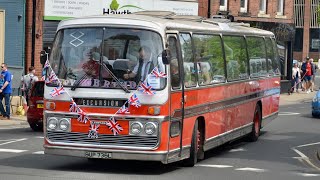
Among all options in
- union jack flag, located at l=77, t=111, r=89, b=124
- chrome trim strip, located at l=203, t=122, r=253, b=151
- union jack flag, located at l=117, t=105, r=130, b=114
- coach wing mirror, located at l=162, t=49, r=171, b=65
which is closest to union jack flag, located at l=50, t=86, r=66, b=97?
union jack flag, located at l=77, t=111, r=89, b=124

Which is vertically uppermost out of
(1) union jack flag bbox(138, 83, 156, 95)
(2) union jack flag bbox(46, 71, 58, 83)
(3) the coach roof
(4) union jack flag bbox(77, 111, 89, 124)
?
(3) the coach roof

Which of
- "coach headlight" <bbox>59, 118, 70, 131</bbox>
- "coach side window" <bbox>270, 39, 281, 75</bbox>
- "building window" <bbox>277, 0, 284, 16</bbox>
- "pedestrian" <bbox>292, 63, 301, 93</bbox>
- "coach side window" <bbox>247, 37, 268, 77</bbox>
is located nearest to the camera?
"coach headlight" <bbox>59, 118, 70, 131</bbox>

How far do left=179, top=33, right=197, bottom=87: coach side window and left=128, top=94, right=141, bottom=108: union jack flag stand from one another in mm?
1382

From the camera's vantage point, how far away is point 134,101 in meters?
12.8

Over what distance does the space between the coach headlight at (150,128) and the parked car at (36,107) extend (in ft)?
29.7

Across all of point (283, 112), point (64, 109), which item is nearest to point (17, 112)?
point (283, 112)

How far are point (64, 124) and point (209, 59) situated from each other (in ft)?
12.4

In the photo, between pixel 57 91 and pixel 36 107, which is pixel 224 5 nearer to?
pixel 36 107

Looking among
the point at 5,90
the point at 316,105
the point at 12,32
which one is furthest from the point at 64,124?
the point at 12,32

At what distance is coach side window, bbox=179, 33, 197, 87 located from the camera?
46.0 ft

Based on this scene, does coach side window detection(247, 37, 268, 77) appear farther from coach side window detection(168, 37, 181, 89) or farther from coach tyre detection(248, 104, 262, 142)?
coach side window detection(168, 37, 181, 89)

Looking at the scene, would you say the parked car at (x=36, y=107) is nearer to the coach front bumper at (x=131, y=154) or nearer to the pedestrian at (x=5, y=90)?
the pedestrian at (x=5, y=90)

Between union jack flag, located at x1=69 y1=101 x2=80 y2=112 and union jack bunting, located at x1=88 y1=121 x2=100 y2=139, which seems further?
union jack flag, located at x1=69 y1=101 x2=80 y2=112

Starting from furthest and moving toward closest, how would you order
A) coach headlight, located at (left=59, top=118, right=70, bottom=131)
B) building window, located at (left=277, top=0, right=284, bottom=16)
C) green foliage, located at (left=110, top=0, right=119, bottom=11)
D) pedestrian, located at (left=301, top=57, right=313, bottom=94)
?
building window, located at (left=277, top=0, right=284, bottom=16), pedestrian, located at (left=301, top=57, right=313, bottom=94), green foliage, located at (left=110, top=0, right=119, bottom=11), coach headlight, located at (left=59, top=118, right=70, bottom=131)
